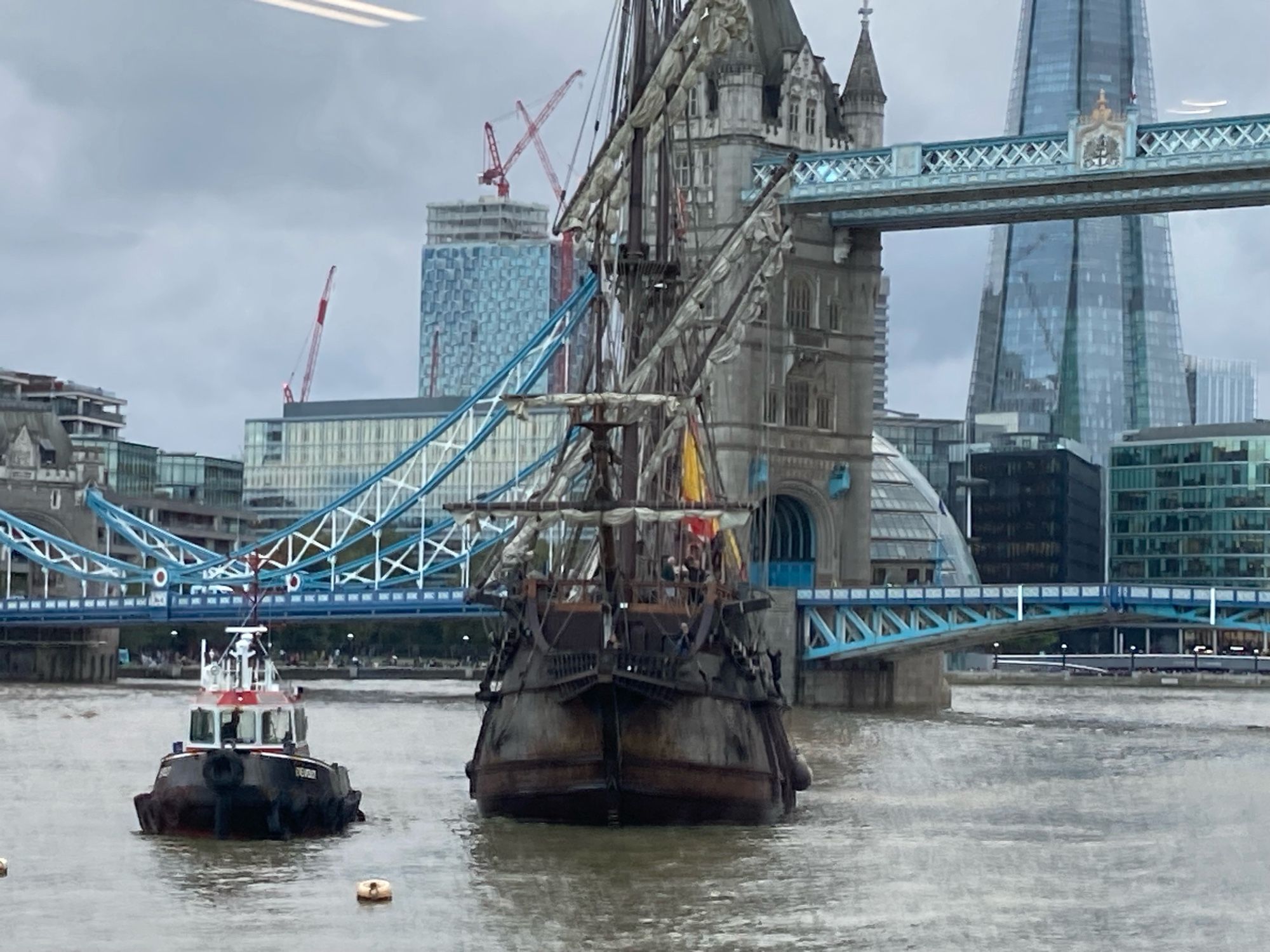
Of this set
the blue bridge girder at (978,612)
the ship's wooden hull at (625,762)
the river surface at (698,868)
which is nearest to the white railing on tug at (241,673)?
the river surface at (698,868)

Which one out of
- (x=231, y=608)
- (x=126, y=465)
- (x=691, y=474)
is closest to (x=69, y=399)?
(x=126, y=465)

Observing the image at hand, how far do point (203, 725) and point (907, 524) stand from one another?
8940 cm

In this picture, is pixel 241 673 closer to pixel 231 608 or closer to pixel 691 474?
pixel 691 474

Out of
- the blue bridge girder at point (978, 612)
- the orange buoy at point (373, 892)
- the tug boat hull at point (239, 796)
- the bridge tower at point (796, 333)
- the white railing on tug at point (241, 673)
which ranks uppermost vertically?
the bridge tower at point (796, 333)

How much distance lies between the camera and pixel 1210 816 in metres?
58.3

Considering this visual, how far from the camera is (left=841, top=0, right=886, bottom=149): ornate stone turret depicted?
362 ft

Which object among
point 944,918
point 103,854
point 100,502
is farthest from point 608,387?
point 100,502

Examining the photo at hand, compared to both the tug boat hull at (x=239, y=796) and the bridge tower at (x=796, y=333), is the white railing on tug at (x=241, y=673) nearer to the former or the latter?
the tug boat hull at (x=239, y=796)

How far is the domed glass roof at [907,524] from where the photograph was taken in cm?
13275

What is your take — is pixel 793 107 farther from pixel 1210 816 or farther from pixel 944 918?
pixel 944 918

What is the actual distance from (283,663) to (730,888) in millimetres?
107222

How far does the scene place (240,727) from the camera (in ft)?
160

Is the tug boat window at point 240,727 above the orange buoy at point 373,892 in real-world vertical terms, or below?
above

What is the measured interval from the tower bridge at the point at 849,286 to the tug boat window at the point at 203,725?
161 feet
